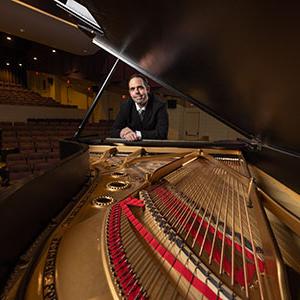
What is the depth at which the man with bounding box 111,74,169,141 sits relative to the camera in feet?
8.63

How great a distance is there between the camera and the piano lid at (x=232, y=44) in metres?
0.52

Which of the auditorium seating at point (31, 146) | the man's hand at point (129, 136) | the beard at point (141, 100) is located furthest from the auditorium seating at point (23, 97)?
the man's hand at point (129, 136)

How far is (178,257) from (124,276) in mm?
193

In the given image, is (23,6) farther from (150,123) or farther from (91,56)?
(150,123)

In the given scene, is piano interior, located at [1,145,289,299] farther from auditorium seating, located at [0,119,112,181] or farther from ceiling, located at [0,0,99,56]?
ceiling, located at [0,0,99,56]

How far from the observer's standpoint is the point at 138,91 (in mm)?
2570

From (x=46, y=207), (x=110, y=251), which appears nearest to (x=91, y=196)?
(x=46, y=207)

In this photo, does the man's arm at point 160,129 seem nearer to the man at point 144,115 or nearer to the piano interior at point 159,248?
the man at point 144,115

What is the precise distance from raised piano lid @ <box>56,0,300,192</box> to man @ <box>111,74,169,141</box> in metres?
1.27

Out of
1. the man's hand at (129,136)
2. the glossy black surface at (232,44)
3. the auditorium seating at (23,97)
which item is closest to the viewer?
the glossy black surface at (232,44)

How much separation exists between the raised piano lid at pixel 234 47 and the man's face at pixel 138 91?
115 cm

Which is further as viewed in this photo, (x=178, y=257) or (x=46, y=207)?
(x=46, y=207)

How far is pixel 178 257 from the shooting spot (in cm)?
73

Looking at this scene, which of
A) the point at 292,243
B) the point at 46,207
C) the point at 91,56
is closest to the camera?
Result: the point at 46,207
